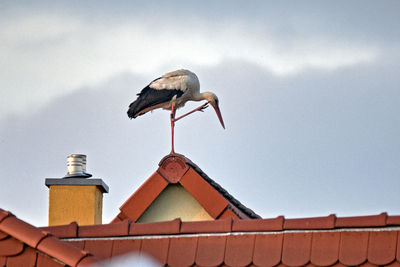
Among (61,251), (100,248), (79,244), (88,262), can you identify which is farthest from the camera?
(79,244)

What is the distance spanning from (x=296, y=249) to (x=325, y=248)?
18cm

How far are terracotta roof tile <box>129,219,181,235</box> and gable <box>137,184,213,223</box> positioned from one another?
7.89 ft

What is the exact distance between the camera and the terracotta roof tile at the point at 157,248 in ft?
21.7

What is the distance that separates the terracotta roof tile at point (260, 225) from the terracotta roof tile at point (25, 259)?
130 centimetres

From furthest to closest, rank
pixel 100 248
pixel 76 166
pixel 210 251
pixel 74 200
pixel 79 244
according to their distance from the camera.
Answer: pixel 76 166, pixel 74 200, pixel 79 244, pixel 100 248, pixel 210 251

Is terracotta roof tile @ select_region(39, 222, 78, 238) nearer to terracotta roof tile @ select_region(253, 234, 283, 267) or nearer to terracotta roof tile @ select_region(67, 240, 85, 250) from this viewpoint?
terracotta roof tile @ select_region(67, 240, 85, 250)

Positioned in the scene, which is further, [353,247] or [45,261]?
[353,247]

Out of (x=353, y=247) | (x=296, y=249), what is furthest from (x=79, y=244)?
(x=353, y=247)

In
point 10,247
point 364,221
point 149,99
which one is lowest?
point 10,247

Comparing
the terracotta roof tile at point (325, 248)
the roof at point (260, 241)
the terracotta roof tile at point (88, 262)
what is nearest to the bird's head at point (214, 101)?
the roof at point (260, 241)

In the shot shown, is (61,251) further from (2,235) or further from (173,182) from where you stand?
(173,182)

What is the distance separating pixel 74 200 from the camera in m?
10.1

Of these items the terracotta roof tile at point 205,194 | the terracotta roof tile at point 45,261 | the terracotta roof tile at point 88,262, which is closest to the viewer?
the terracotta roof tile at point 88,262

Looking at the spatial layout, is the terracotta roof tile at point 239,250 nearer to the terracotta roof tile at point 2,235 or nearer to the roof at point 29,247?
the roof at point 29,247
